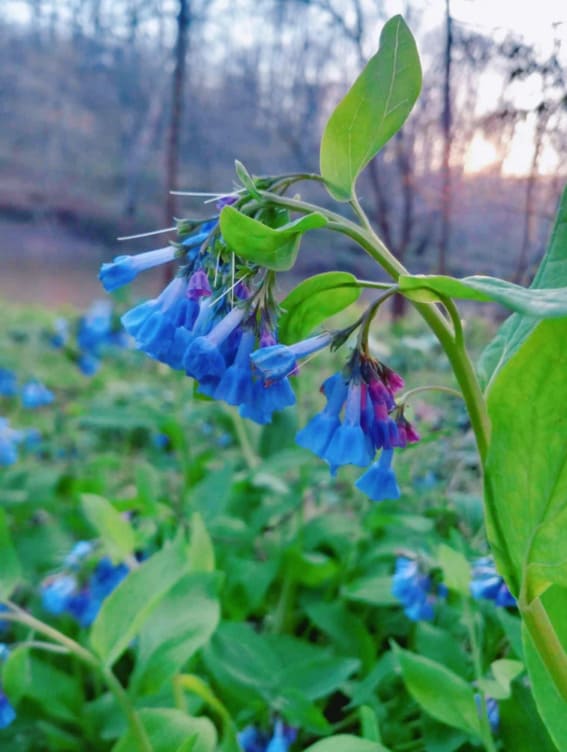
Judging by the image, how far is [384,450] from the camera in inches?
21.1

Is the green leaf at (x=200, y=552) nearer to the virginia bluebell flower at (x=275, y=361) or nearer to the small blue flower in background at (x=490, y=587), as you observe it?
the small blue flower in background at (x=490, y=587)

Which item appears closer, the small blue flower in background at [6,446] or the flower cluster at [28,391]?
the small blue flower in background at [6,446]

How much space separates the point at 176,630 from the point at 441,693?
0.92 feet

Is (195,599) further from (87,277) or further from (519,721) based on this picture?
(87,277)

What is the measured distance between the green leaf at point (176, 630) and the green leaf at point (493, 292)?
1.49 ft

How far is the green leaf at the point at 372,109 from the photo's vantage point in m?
0.46

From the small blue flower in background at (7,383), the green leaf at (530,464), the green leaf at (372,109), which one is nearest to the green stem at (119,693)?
the green leaf at (530,464)

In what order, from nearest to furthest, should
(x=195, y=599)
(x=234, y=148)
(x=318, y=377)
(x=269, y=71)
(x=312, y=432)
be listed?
1. (x=312, y=432)
2. (x=195, y=599)
3. (x=318, y=377)
4. (x=269, y=71)
5. (x=234, y=148)

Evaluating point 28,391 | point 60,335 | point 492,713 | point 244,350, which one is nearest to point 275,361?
point 244,350

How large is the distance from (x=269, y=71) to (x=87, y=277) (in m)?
3.04

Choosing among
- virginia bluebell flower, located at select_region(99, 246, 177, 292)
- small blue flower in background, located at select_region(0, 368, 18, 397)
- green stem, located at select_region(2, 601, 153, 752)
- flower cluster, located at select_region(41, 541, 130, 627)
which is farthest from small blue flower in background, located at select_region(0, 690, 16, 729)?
small blue flower in background, located at select_region(0, 368, 18, 397)

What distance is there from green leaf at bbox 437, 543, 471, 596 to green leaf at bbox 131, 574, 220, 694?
0.25m

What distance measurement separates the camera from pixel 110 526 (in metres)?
0.89

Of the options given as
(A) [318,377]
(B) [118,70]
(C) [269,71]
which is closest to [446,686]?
(A) [318,377]
